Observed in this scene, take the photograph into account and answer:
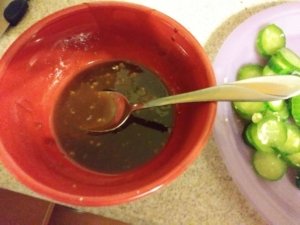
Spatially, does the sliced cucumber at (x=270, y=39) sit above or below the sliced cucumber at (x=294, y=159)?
above

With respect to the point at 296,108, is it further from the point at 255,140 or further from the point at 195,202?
the point at 195,202

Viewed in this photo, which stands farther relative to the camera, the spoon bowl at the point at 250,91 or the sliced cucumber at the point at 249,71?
the sliced cucumber at the point at 249,71

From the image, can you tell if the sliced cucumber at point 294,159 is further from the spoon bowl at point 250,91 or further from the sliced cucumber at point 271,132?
the spoon bowl at point 250,91

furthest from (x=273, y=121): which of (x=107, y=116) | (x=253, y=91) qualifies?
(x=107, y=116)

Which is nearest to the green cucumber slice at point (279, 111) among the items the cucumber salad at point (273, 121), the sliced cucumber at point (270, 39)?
the cucumber salad at point (273, 121)

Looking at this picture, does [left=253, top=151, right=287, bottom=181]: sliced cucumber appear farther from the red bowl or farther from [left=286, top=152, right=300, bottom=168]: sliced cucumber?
the red bowl

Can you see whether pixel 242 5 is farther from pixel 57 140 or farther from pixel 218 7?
pixel 57 140

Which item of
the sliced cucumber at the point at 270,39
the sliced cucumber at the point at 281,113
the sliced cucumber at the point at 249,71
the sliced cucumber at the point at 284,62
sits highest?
the sliced cucumber at the point at 270,39
